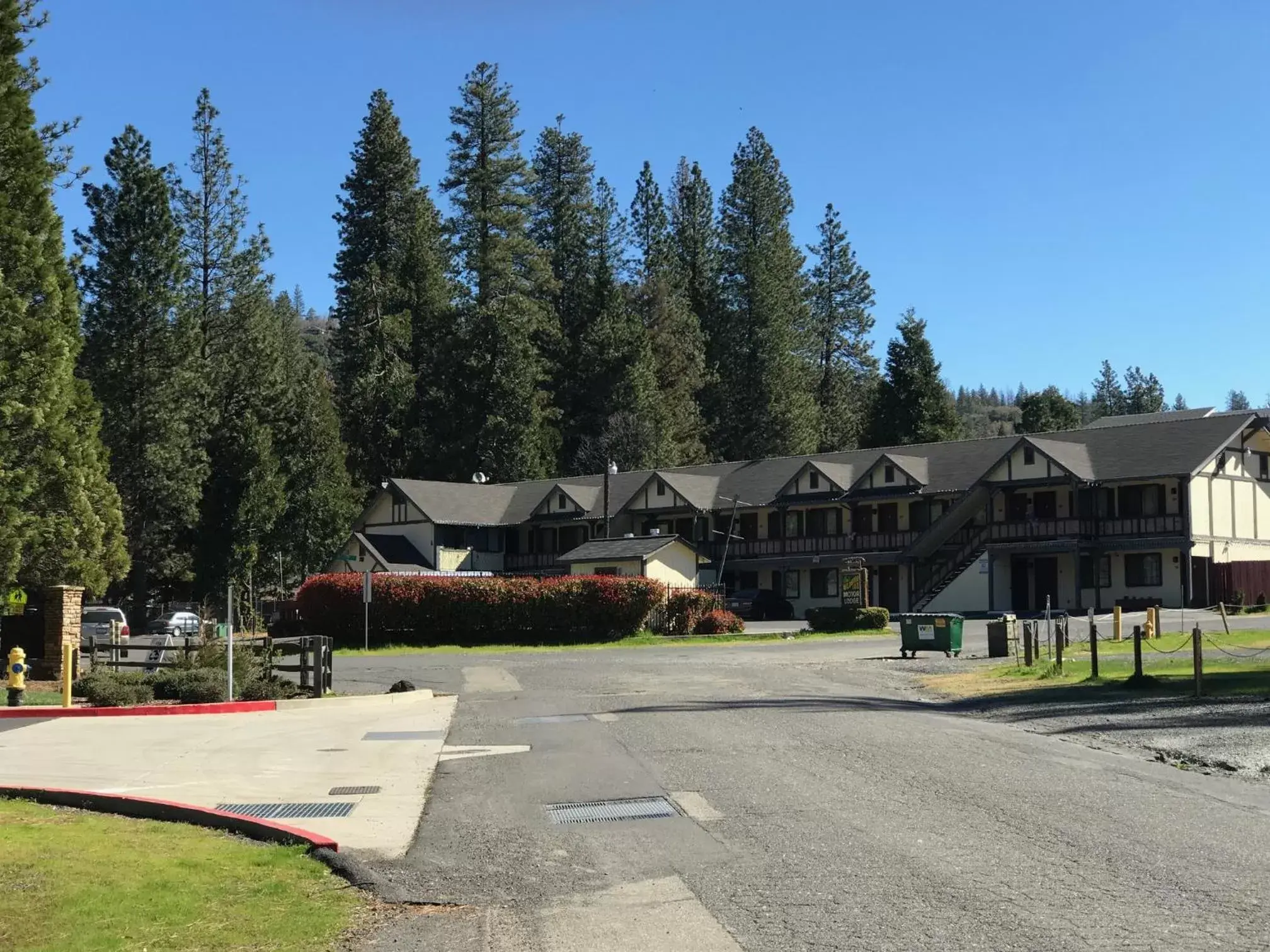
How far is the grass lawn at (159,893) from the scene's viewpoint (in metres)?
7.20

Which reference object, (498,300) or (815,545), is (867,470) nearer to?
(815,545)

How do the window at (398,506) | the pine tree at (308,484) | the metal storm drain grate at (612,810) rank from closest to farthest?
1. the metal storm drain grate at (612,810)
2. the pine tree at (308,484)
3. the window at (398,506)

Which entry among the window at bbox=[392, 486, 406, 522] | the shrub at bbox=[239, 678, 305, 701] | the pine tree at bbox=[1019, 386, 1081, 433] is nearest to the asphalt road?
the shrub at bbox=[239, 678, 305, 701]

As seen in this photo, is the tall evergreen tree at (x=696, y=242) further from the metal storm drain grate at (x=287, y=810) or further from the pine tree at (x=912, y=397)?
the metal storm drain grate at (x=287, y=810)

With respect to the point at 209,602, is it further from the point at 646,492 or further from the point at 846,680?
the point at 846,680

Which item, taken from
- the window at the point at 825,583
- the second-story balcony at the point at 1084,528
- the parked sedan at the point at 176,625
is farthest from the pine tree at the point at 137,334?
the second-story balcony at the point at 1084,528

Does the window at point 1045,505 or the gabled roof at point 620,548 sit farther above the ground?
the window at point 1045,505

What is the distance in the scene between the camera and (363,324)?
269ft

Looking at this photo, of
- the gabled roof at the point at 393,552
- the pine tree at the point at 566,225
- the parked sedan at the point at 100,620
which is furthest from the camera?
the pine tree at the point at 566,225

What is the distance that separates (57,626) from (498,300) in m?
56.8

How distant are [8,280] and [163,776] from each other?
2387cm

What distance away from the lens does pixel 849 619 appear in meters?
44.8

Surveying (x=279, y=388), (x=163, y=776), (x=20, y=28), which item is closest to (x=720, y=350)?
(x=279, y=388)

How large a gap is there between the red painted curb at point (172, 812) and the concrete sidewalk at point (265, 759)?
0.32 meters
